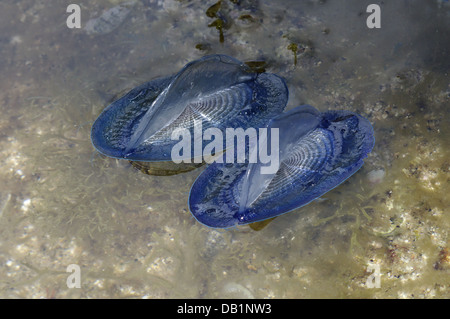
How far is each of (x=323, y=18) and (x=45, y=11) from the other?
127 inches

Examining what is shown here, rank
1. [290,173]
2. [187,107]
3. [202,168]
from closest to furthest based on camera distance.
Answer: [290,173], [187,107], [202,168]

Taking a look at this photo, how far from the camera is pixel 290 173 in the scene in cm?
358

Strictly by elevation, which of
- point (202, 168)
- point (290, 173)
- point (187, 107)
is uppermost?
point (187, 107)

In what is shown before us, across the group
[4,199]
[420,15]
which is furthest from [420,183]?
[4,199]

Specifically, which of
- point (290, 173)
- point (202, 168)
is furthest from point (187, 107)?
point (290, 173)

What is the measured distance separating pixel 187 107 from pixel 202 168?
66 cm

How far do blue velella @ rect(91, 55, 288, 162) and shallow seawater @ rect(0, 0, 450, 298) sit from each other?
269 millimetres

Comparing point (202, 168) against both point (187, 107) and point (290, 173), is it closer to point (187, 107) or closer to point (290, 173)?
point (187, 107)

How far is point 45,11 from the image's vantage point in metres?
4.35

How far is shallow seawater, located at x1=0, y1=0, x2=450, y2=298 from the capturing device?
3.74 meters

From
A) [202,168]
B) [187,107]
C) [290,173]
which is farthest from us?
[202,168]

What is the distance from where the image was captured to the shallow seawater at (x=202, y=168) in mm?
A: 3740

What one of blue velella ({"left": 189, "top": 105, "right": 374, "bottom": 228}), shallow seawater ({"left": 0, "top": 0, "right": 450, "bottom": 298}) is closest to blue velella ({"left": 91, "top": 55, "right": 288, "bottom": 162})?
shallow seawater ({"left": 0, "top": 0, "right": 450, "bottom": 298})
